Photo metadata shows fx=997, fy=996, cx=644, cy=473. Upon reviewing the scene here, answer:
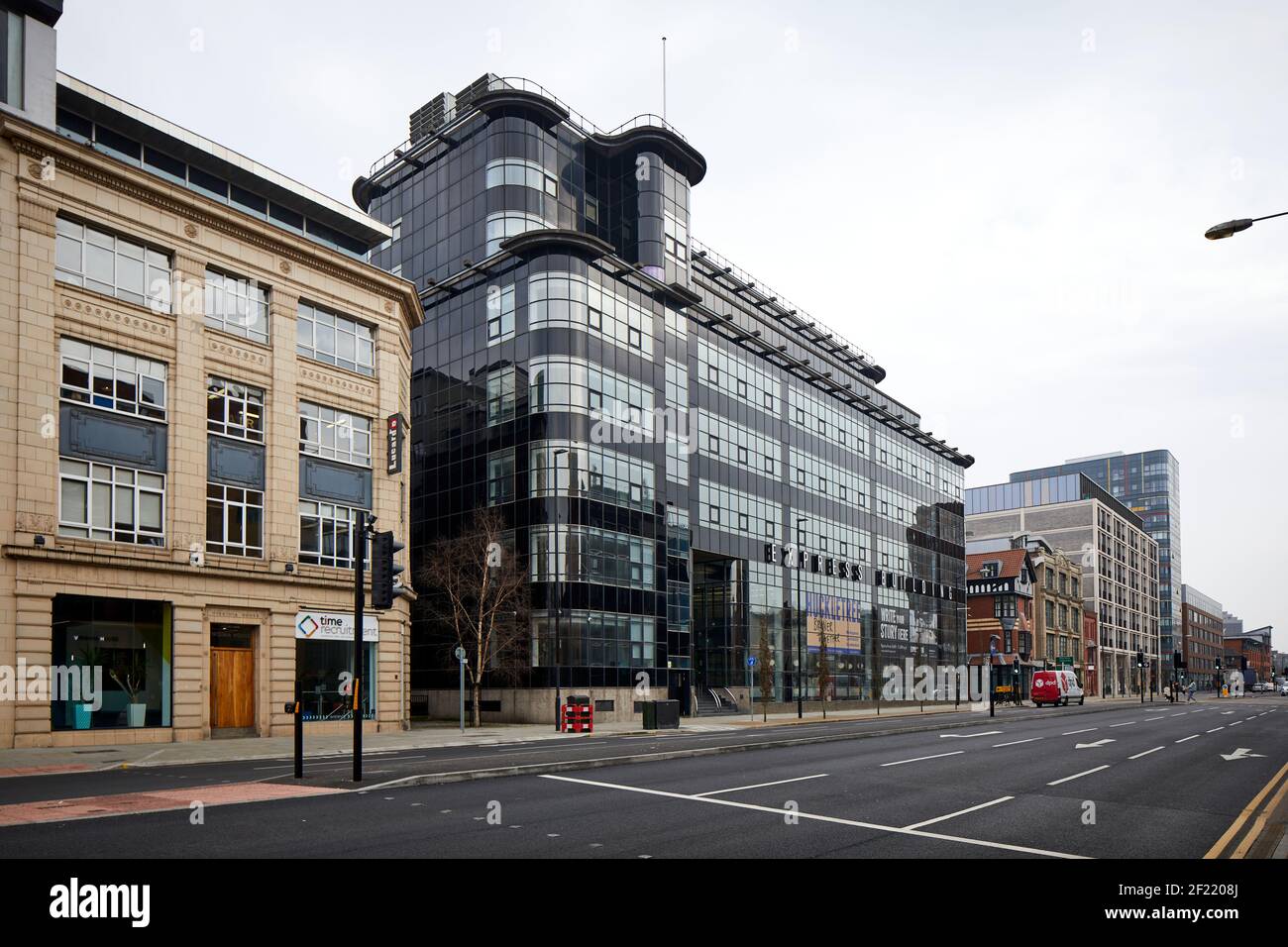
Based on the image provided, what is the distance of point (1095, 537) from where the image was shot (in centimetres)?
13450

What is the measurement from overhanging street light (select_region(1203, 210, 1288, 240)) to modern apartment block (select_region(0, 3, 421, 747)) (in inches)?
780

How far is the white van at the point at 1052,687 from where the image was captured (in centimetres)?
6519

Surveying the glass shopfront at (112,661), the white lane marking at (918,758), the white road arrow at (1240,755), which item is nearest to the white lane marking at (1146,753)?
the white road arrow at (1240,755)

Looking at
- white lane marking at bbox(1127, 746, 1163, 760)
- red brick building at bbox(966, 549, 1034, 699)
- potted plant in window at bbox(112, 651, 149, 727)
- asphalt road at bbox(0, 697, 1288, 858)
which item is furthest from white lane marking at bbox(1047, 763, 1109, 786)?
red brick building at bbox(966, 549, 1034, 699)

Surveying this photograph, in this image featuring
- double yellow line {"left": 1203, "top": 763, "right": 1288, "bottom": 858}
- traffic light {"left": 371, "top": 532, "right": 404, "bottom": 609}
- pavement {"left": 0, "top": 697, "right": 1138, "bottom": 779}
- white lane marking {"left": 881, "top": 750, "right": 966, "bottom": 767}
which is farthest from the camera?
pavement {"left": 0, "top": 697, "right": 1138, "bottom": 779}

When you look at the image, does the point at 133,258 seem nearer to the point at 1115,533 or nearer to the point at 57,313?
the point at 57,313

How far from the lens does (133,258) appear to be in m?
31.5

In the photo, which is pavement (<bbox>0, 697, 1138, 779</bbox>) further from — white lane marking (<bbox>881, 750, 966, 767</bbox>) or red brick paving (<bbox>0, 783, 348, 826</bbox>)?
white lane marking (<bbox>881, 750, 966, 767</bbox>)

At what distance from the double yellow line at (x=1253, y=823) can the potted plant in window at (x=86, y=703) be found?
93.5ft

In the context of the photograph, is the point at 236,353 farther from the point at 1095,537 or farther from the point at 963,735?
the point at 1095,537

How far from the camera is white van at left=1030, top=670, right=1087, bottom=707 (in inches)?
2566

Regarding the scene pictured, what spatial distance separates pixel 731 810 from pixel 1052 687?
57.2 m

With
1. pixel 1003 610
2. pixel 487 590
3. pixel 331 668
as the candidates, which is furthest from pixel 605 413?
pixel 1003 610
